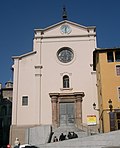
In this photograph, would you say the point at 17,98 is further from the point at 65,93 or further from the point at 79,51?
the point at 79,51

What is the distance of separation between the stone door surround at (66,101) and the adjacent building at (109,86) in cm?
991

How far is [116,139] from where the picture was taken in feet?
72.0

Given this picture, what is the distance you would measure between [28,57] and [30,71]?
2214mm

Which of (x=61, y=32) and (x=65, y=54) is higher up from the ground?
(x=61, y=32)

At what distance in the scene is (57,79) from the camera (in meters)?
41.5

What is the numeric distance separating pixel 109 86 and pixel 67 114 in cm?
Result: 1233

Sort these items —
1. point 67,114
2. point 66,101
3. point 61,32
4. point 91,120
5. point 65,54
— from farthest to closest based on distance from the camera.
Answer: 1. point 61,32
2. point 65,54
3. point 66,101
4. point 67,114
5. point 91,120

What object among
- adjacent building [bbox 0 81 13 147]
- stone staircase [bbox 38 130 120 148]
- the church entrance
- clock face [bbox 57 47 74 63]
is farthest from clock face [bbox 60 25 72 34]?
stone staircase [bbox 38 130 120 148]

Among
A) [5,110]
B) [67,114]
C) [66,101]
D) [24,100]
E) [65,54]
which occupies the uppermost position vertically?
[65,54]

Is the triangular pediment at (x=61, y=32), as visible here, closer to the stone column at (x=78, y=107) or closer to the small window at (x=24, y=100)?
the stone column at (x=78, y=107)

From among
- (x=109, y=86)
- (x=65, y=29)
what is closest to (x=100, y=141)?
(x=109, y=86)

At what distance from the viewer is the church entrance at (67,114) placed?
132ft

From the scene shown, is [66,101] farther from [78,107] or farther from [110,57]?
[110,57]

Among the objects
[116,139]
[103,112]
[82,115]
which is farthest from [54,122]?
[116,139]
